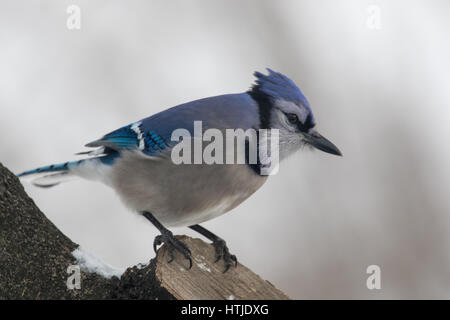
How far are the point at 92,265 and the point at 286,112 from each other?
3.24ft

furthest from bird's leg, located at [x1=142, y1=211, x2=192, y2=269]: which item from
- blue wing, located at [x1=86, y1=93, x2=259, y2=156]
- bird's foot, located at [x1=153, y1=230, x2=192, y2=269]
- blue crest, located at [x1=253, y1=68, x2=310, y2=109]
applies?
blue crest, located at [x1=253, y1=68, x2=310, y2=109]

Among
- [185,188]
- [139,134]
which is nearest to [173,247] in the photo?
[185,188]

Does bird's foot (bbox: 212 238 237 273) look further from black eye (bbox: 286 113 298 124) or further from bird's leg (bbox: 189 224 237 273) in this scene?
black eye (bbox: 286 113 298 124)

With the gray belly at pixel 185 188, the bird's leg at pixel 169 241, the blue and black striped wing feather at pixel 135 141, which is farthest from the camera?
the blue and black striped wing feather at pixel 135 141

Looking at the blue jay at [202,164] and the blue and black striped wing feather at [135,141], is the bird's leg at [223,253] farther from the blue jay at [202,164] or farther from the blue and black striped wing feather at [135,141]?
the blue and black striped wing feather at [135,141]

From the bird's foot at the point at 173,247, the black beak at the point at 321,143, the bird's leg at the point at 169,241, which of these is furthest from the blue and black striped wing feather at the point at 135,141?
the black beak at the point at 321,143

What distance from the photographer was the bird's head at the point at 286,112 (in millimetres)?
2389

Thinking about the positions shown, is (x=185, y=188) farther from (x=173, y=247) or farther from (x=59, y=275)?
(x=59, y=275)

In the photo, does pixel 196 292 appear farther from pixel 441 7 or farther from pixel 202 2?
pixel 441 7

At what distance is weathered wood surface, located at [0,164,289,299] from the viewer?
71.3 inches

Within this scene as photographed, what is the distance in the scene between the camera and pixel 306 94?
13.0 feet

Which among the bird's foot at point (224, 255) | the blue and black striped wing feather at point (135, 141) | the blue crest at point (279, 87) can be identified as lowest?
the bird's foot at point (224, 255)
